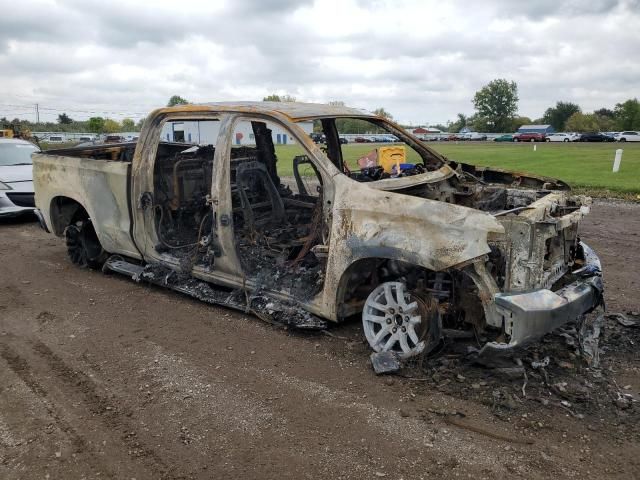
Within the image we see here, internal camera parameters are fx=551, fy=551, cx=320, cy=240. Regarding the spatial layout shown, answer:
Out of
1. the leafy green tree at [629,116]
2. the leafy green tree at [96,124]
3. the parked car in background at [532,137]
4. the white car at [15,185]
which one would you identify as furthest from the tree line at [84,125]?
the leafy green tree at [629,116]

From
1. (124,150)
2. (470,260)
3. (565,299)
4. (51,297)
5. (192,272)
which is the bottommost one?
(51,297)

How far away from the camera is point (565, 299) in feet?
11.5

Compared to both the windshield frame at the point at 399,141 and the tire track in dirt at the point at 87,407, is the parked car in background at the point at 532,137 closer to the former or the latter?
the windshield frame at the point at 399,141

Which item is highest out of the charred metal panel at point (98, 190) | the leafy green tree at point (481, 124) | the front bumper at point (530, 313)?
the leafy green tree at point (481, 124)

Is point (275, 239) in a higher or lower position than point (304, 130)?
lower

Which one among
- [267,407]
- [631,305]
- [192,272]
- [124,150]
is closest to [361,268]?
[267,407]

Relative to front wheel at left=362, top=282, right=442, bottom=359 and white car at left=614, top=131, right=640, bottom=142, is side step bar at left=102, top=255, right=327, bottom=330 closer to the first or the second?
front wheel at left=362, top=282, right=442, bottom=359

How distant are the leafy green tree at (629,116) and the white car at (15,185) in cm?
8118

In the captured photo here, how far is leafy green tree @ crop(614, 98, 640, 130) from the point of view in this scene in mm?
75312

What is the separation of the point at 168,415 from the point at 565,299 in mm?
2581

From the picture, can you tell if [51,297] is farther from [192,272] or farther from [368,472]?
[368,472]

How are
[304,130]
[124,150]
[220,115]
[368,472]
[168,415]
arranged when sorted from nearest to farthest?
[368,472] → [168,415] → [304,130] → [220,115] → [124,150]

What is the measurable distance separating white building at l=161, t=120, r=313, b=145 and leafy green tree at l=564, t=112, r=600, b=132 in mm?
80639

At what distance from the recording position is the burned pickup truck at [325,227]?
11.5 ft
